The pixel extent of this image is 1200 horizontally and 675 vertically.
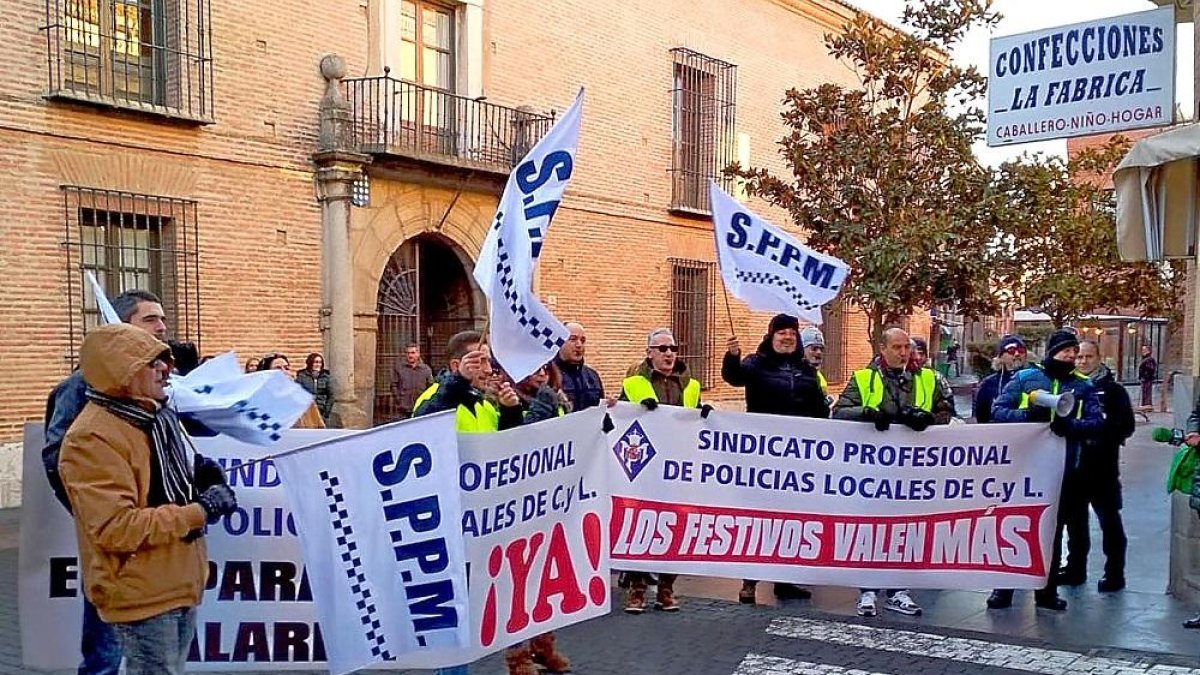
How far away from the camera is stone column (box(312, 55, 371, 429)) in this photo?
45.9ft

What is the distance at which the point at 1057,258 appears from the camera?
52.1 ft

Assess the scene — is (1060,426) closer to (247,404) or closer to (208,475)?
(247,404)

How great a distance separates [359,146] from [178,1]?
274cm

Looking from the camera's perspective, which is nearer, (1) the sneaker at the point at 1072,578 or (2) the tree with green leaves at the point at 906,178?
(1) the sneaker at the point at 1072,578

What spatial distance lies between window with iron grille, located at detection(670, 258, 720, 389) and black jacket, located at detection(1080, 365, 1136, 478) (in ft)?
42.3

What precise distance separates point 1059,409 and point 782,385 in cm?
171

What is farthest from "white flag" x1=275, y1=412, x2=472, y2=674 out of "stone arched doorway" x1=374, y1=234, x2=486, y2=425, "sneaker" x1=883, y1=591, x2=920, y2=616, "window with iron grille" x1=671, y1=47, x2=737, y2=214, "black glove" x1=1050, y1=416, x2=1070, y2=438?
"window with iron grille" x1=671, y1=47, x2=737, y2=214

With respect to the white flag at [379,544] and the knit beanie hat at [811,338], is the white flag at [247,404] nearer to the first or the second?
the white flag at [379,544]

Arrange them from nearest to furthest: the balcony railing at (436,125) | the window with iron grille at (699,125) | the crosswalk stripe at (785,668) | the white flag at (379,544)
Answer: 1. the white flag at (379,544)
2. the crosswalk stripe at (785,668)
3. the balcony railing at (436,125)
4. the window with iron grille at (699,125)

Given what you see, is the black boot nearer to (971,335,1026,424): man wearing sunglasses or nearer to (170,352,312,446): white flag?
(971,335,1026,424): man wearing sunglasses

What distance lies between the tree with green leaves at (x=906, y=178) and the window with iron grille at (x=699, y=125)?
283 inches

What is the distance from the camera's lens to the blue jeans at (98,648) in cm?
424

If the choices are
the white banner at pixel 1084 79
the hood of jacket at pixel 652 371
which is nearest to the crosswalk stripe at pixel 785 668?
the hood of jacket at pixel 652 371

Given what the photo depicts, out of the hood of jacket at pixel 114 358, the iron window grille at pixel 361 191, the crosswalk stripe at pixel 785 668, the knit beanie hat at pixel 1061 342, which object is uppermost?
the iron window grille at pixel 361 191
